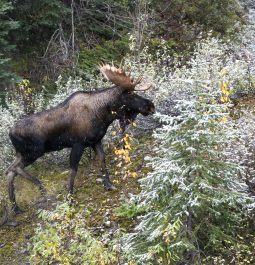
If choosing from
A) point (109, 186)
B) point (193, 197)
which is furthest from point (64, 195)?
point (193, 197)

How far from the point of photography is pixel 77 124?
8031 millimetres

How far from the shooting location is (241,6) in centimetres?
1695

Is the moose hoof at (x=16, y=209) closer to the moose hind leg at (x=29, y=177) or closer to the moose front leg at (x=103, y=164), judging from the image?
the moose hind leg at (x=29, y=177)

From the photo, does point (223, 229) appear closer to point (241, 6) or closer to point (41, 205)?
point (41, 205)

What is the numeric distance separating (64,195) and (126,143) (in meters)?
2.34

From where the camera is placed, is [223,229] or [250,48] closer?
[223,229]

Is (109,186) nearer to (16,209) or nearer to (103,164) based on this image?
(103,164)

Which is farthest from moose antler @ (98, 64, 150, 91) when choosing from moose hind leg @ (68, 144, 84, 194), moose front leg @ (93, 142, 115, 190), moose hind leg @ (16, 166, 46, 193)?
moose hind leg @ (16, 166, 46, 193)

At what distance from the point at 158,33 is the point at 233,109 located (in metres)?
5.79

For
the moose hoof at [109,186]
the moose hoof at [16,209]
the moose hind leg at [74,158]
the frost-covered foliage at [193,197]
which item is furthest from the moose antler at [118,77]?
the moose hoof at [16,209]

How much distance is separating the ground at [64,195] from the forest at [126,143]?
0.02 metres

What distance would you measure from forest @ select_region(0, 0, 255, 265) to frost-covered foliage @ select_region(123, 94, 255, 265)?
0.05ft

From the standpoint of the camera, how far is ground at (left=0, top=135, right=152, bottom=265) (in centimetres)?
746

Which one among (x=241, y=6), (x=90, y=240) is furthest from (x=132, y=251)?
(x=241, y=6)
